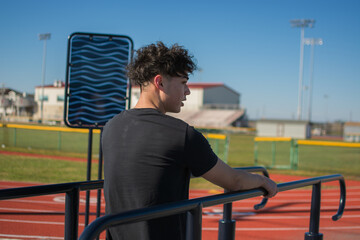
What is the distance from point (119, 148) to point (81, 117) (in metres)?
2.32

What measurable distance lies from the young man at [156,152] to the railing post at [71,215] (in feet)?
1.04

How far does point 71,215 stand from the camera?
208cm

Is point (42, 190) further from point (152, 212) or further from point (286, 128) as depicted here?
point (286, 128)

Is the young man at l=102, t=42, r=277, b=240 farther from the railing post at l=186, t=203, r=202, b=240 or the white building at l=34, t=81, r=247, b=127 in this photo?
the white building at l=34, t=81, r=247, b=127

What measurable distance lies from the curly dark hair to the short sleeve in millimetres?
348

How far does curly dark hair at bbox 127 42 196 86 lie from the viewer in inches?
70.4

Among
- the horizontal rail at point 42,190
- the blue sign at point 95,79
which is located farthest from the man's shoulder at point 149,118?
the blue sign at point 95,79

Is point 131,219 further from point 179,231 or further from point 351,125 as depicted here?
point 351,125

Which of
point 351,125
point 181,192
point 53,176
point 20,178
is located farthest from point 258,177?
point 351,125

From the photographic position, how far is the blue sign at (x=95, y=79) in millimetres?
3867

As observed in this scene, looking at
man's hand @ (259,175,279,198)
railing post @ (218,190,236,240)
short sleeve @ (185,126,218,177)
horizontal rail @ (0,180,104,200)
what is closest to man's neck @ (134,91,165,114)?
short sleeve @ (185,126,218,177)

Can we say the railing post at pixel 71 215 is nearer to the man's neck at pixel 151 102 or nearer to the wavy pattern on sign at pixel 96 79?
the man's neck at pixel 151 102

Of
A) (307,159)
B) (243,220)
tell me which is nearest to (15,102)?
(243,220)

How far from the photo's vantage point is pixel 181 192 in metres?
1.76
